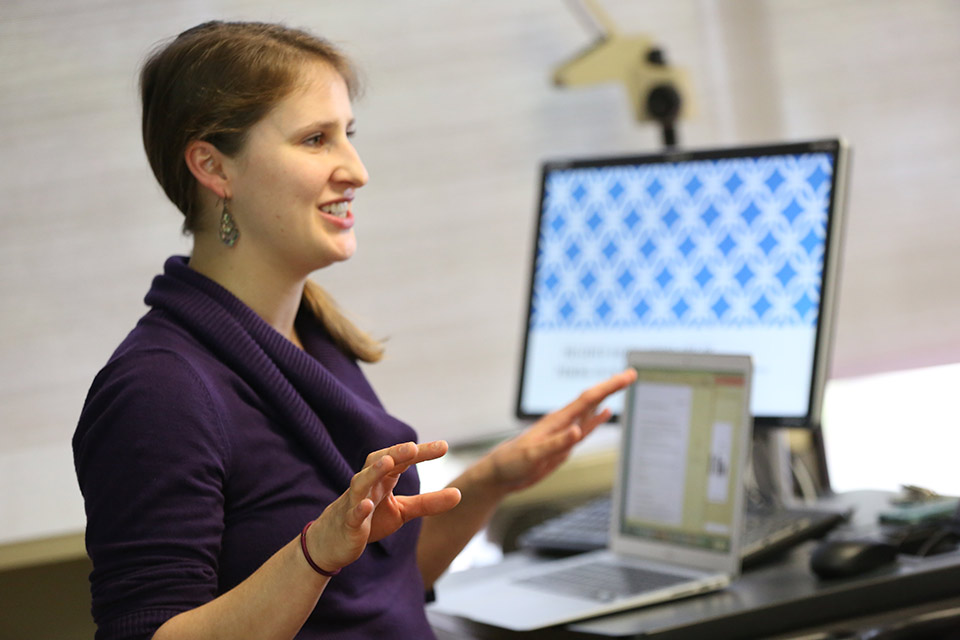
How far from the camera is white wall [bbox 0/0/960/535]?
5.69 ft

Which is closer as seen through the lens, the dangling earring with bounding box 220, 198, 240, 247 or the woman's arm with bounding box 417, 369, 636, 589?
the dangling earring with bounding box 220, 198, 240, 247

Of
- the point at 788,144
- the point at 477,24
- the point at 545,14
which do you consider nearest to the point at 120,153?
the point at 477,24

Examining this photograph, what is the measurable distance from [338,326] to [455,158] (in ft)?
3.11

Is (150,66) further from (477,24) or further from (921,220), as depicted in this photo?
(921,220)

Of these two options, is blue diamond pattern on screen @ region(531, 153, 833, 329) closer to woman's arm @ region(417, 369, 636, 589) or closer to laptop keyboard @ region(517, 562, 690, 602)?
woman's arm @ region(417, 369, 636, 589)

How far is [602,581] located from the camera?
4.35 ft

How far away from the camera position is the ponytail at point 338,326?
1.26 meters

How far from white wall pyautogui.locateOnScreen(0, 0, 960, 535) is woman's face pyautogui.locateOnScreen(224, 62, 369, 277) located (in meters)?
0.58

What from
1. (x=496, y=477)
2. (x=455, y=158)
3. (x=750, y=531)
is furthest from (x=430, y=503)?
(x=455, y=158)

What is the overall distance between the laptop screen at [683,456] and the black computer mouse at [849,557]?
122 mm

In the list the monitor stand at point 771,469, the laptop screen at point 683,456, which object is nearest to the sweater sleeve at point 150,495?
the laptop screen at point 683,456

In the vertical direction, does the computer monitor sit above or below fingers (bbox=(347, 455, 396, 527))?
above

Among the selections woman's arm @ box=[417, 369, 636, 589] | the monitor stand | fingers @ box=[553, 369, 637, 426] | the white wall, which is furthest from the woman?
the monitor stand

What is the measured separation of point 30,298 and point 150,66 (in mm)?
782
